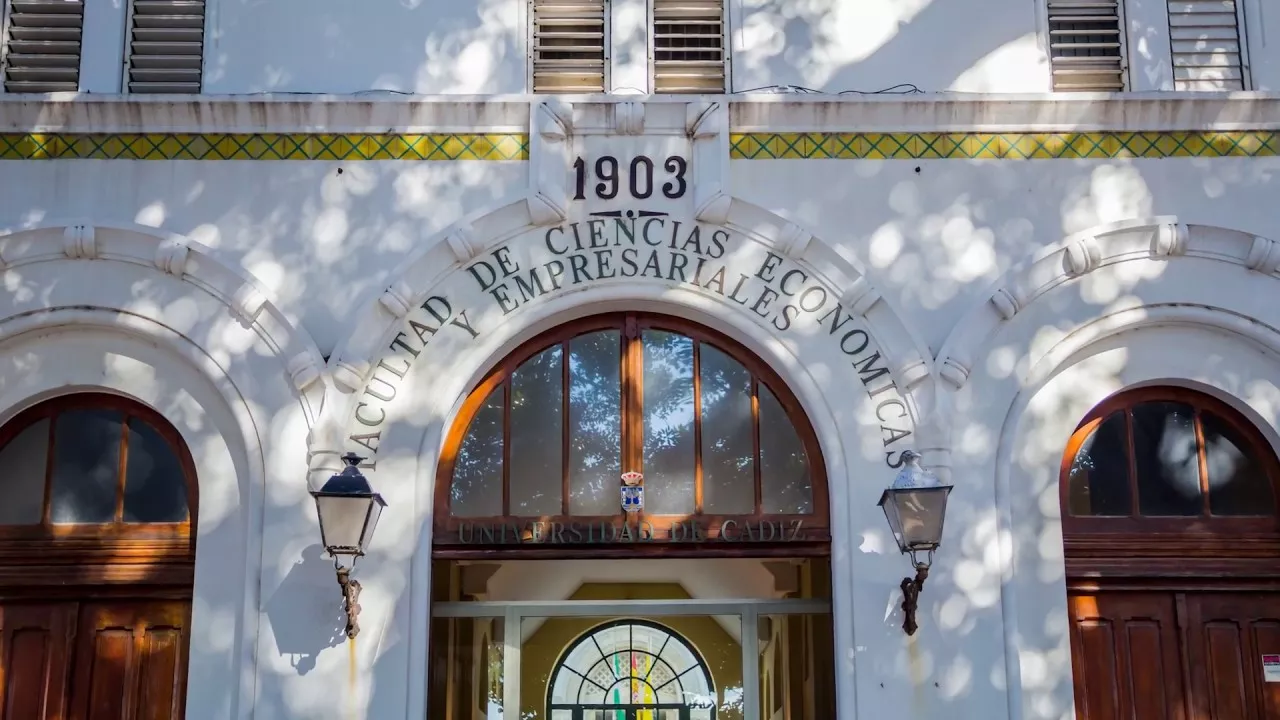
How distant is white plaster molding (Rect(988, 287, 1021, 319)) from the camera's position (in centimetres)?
955

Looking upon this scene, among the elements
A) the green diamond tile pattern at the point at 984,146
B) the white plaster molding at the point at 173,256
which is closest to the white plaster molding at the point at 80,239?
the white plaster molding at the point at 173,256

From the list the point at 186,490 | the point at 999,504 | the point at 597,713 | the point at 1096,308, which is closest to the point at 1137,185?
the point at 1096,308

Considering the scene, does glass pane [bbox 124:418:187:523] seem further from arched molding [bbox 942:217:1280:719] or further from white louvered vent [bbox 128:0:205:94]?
arched molding [bbox 942:217:1280:719]

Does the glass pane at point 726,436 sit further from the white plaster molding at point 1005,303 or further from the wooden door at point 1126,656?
the wooden door at point 1126,656

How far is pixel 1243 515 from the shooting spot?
973cm

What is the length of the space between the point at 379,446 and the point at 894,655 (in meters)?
3.55

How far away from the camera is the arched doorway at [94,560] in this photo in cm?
932

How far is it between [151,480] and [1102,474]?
6.40 m

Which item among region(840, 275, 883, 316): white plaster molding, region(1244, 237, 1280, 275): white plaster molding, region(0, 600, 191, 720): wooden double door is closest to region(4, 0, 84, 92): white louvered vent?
region(0, 600, 191, 720): wooden double door

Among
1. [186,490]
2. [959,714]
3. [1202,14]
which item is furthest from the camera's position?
[1202,14]

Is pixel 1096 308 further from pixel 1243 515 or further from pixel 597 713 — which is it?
pixel 597 713

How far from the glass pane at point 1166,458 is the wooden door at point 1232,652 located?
0.63 metres

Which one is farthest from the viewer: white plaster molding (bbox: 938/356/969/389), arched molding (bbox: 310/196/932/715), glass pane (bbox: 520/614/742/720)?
glass pane (bbox: 520/614/742/720)

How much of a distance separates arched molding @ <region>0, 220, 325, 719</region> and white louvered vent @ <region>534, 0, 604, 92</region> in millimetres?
2502
